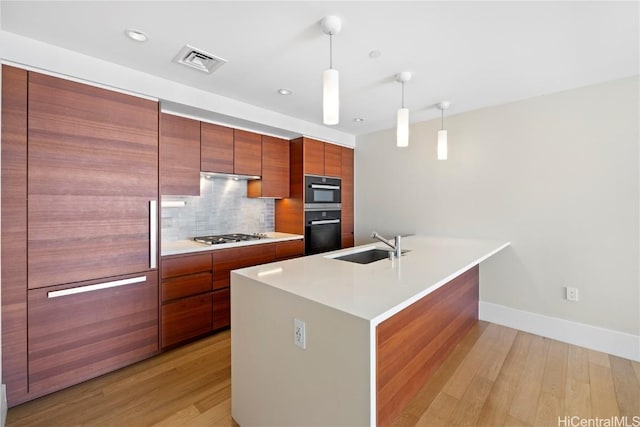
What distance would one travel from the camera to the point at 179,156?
2578 millimetres

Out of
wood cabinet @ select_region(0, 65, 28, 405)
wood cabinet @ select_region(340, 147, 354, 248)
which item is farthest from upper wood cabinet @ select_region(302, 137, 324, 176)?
wood cabinet @ select_region(0, 65, 28, 405)

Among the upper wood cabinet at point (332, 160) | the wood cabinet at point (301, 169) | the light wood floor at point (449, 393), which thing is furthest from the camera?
the upper wood cabinet at point (332, 160)

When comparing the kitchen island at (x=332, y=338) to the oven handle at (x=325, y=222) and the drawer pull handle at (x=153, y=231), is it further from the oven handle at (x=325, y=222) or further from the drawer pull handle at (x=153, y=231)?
the oven handle at (x=325, y=222)

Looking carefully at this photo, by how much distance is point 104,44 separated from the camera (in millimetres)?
1839

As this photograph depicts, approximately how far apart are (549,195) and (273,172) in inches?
113

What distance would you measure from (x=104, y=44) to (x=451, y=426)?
320 cm

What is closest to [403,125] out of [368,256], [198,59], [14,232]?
[368,256]

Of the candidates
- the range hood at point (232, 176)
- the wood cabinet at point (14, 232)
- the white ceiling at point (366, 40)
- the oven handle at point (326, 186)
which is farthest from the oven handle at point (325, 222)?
the wood cabinet at point (14, 232)

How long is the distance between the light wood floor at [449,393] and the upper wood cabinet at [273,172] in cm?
176

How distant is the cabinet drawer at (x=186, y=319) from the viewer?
237 centimetres

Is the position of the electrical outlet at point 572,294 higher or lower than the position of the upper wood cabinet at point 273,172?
lower

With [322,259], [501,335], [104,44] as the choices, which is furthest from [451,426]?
[104,44]

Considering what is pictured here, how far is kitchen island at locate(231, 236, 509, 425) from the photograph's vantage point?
3.49 ft

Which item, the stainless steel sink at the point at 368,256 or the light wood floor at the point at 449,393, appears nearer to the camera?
the light wood floor at the point at 449,393
